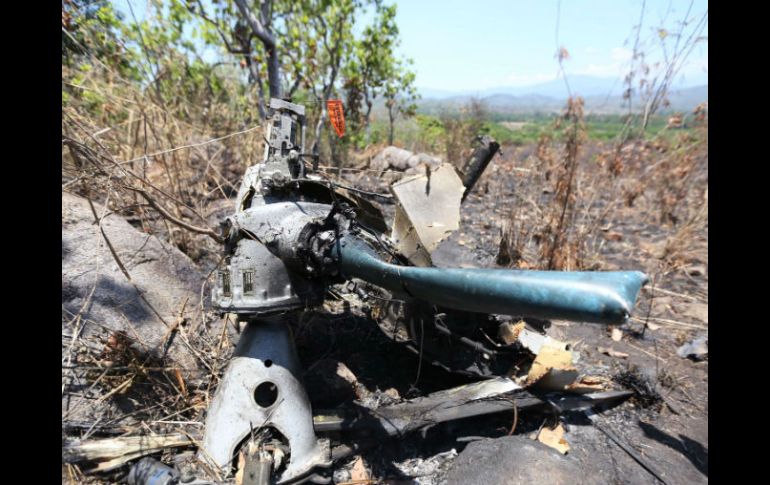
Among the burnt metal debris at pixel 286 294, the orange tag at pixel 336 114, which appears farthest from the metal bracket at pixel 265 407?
the orange tag at pixel 336 114

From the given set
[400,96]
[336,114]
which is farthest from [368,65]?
[336,114]

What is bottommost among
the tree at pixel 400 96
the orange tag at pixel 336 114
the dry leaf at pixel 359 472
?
the dry leaf at pixel 359 472

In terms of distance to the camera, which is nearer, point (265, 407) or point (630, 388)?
point (265, 407)

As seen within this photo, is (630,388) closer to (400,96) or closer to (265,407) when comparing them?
(265,407)

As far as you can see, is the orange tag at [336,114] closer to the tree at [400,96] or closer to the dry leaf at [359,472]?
the dry leaf at [359,472]

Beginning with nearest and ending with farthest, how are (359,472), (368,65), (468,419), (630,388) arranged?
(359,472) → (468,419) → (630,388) → (368,65)

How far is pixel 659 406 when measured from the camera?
2.67m

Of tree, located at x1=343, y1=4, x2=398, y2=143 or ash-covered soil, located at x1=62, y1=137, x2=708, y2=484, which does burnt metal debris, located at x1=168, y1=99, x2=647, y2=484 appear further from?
tree, located at x1=343, y1=4, x2=398, y2=143

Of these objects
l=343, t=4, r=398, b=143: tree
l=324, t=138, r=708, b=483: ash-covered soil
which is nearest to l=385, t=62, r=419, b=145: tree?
l=343, t=4, r=398, b=143: tree

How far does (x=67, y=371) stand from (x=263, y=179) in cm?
149
